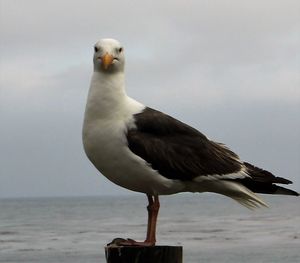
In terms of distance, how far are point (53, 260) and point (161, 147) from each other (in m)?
40.9

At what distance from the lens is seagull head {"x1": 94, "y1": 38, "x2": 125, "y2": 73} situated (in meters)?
8.98

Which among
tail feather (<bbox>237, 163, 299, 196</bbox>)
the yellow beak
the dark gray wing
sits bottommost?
tail feather (<bbox>237, 163, 299, 196</bbox>)

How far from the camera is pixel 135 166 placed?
9.04m

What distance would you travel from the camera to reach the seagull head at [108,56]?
8.98 metres

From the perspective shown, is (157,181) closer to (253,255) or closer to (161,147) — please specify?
(161,147)

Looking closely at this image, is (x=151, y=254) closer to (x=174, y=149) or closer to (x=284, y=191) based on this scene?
(x=174, y=149)

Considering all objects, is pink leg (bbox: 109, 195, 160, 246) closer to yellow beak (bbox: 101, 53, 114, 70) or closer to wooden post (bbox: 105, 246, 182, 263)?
wooden post (bbox: 105, 246, 182, 263)

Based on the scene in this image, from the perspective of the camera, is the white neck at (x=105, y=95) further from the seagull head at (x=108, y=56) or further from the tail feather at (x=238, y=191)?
the tail feather at (x=238, y=191)

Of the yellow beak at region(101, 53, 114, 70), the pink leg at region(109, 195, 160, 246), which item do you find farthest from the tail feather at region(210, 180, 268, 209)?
the yellow beak at region(101, 53, 114, 70)

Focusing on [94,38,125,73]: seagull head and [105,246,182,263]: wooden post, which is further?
[94,38,125,73]: seagull head

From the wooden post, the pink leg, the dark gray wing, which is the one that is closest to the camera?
the wooden post

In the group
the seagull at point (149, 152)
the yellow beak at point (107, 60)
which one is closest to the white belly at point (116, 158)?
the seagull at point (149, 152)

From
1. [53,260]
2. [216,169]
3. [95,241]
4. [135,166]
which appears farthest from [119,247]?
[95,241]

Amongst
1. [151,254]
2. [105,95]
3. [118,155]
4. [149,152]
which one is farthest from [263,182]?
[151,254]
